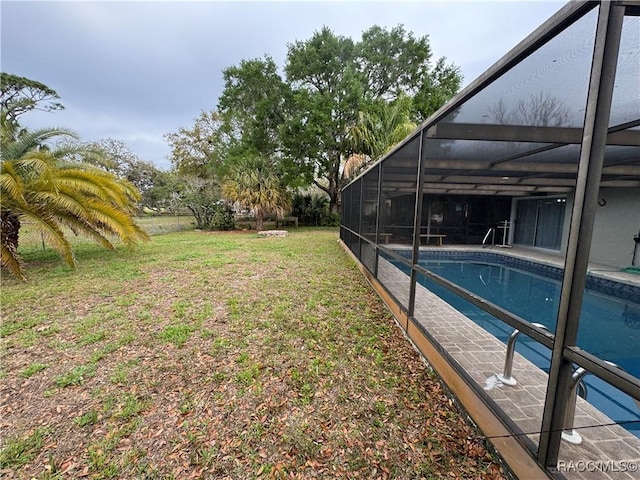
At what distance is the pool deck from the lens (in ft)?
4.90

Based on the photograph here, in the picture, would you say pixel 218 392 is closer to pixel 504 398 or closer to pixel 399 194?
pixel 504 398

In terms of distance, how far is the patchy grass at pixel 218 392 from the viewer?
168 cm

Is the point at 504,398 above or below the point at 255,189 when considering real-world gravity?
below

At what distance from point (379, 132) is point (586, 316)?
34.0ft

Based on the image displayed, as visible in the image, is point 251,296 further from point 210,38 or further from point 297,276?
point 210,38

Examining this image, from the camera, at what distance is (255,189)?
1367 centimetres

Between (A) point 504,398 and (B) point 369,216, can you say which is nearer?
(A) point 504,398

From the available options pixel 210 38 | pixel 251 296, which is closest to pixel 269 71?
pixel 210 38

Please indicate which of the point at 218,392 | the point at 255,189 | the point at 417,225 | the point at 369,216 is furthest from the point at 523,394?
the point at 255,189

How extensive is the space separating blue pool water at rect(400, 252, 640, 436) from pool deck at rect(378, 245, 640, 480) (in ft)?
0.50

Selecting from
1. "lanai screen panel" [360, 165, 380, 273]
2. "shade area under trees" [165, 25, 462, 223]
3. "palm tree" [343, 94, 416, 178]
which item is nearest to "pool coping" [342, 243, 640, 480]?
"lanai screen panel" [360, 165, 380, 273]

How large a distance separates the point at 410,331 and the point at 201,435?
90.7 inches

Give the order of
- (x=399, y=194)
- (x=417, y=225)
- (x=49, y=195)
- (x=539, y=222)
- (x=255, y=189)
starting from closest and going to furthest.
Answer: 1. (x=417, y=225)
2. (x=399, y=194)
3. (x=49, y=195)
4. (x=539, y=222)
5. (x=255, y=189)

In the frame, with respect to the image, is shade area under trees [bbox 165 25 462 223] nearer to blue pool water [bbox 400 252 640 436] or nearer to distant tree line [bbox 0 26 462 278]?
distant tree line [bbox 0 26 462 278]
